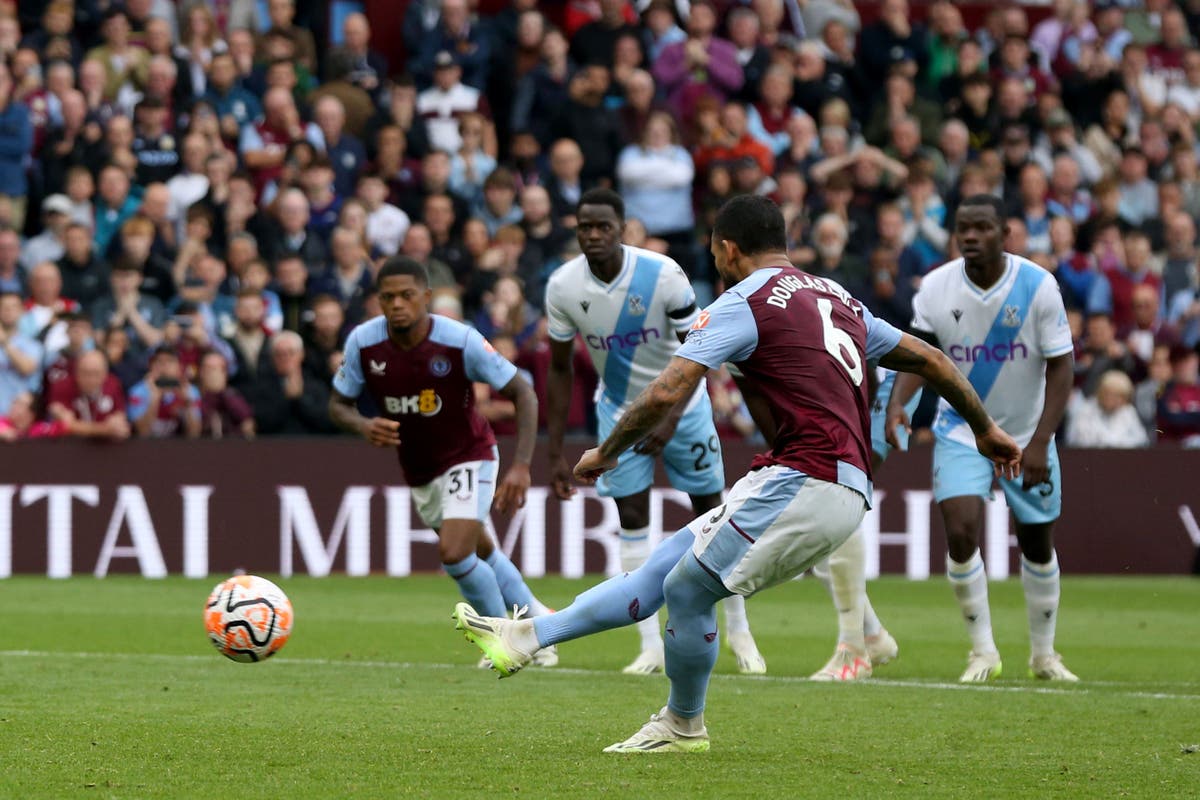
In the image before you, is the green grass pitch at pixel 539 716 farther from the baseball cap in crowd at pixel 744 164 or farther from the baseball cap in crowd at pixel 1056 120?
the baseball cap in crowd at pixel 1056 120

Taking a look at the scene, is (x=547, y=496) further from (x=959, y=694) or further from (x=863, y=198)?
(x=959, y=694)

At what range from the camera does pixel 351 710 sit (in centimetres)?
935

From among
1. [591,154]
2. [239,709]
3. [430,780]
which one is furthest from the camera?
[591,154]

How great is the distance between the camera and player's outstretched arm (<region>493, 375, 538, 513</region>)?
35.3ft

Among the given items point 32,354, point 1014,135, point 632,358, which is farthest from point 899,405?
point 1014,135

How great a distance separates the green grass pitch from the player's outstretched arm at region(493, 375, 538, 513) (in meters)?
1.02

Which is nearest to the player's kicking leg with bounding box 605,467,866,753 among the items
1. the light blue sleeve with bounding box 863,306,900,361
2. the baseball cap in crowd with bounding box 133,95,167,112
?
the light blue sleeve with bounding box 863,306,900,361

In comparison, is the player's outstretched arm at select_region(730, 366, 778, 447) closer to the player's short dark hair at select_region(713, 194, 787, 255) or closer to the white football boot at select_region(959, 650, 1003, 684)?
the player's short dark hair at select_region(713, 194, 787, 255)

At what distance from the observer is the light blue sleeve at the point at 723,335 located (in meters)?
7.46

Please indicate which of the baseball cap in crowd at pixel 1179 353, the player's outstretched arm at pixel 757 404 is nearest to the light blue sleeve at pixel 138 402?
the player's outstretched arm at pixel 757 404

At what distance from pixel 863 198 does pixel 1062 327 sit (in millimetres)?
10396

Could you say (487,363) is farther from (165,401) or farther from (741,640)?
(165,401)

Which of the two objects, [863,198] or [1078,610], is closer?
[1078,610]

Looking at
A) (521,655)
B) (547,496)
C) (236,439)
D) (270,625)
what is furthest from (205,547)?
(521,655)
